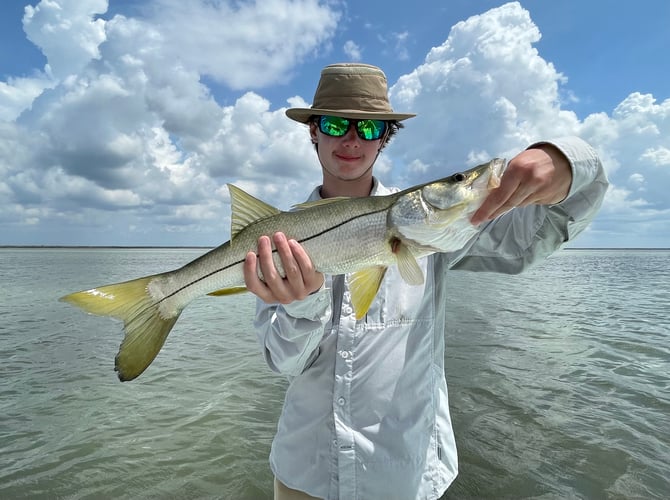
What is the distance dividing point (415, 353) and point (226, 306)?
17.2 m

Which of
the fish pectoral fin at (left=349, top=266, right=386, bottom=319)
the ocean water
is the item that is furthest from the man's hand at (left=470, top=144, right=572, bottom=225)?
the ocean water

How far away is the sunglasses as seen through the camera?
10.1ft

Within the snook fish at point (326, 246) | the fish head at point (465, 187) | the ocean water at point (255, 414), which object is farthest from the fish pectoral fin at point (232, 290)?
the ocean water at point (255, 414)

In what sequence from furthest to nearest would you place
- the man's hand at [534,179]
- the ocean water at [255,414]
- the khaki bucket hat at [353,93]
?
the ocean water at [255,414] < the khaki bucket hat at [353,93] < the man's hand at [534,179]

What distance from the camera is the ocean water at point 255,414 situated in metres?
5.33

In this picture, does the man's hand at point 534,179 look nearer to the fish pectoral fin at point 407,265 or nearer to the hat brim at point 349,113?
the fish pectoral fin at point 407,265

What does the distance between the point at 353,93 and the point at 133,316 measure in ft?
7.00

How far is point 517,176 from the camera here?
195 centimetres

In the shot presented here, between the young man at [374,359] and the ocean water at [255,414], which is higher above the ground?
the young man at [374,359]

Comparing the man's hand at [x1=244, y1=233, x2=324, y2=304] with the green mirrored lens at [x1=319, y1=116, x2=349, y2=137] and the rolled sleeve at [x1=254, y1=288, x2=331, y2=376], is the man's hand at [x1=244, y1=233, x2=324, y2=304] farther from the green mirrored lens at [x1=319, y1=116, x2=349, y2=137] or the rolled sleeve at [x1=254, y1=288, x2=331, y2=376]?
the green mirrored lens at [x1=319, y1=116, x2=349, y2=137]

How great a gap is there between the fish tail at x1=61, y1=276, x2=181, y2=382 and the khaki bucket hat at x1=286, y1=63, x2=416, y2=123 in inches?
67.8

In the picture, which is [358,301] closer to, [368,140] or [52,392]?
[368,140]

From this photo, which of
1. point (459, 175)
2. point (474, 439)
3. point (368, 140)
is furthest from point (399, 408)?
point (474, 439)

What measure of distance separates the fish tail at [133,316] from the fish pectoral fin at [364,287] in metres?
1.10
